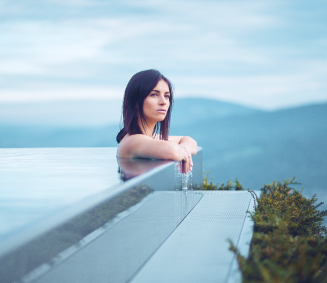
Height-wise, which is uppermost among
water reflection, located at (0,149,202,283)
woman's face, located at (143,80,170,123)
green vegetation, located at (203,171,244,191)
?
woman's face, located at (143,80,170,123)

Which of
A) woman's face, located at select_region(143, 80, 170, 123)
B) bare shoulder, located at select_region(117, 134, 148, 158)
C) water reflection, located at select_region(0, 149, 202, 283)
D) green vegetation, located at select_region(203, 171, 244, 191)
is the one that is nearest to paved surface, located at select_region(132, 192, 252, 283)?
water reflection, located at select_region(0, 149, 202, 283)

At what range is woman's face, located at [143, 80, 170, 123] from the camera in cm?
322

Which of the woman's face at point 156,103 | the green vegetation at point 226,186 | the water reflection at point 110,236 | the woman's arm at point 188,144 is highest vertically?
the woman's face at point 156,103

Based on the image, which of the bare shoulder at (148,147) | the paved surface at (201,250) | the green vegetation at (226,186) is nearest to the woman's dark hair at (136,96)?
the bare shoulder at (148,147)

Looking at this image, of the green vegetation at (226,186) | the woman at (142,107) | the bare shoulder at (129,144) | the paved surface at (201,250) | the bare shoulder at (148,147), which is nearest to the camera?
the paved surface at (201,250)

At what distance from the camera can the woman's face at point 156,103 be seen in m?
3.22

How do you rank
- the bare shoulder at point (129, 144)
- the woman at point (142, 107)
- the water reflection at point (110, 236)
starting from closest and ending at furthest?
the water reflection at point (110, 236), the bare shoulder at point (129, 144), the woman at point (142, 107)

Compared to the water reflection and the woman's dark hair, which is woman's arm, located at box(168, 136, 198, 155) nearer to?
the woman's dark hair

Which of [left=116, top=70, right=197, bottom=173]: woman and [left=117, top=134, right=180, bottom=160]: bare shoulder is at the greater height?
[left=116, top=70, right=197, bottom=173]: woman

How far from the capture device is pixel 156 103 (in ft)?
10.6

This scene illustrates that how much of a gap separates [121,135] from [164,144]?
2.21ft

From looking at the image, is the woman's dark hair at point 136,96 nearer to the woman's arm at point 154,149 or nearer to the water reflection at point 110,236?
the woman's arm at point 154,149

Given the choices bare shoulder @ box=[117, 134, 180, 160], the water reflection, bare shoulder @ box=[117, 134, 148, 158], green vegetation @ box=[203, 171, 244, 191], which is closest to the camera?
the water reflection

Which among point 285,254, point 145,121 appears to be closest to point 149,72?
point 145,121
